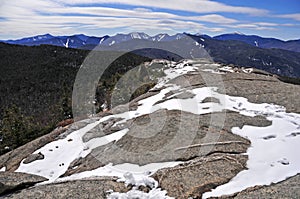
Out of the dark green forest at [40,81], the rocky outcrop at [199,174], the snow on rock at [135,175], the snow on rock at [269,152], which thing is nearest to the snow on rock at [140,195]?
the snow on rock at [135,175]

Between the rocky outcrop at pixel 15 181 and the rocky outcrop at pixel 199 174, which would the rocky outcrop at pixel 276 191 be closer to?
the rocky outcrop at pixel 199 174

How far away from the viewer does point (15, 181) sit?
39.8 ft

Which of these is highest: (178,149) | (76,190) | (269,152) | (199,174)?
(269,152)

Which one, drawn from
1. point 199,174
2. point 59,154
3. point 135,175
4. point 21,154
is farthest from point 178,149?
point 21,154

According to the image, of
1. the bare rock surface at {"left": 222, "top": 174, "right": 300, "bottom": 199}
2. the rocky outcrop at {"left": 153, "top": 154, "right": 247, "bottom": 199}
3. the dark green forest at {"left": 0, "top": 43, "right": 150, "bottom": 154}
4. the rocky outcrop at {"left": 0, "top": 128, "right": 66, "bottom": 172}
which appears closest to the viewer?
the bare rock surface at {"left": 222, "top": 174, "right": 300, "bottom": 199}

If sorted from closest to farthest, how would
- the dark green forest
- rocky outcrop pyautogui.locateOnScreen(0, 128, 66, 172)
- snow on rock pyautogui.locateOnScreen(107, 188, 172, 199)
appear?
snow on rock pyautogui.locateOnScreen(107, 188, 172, 199), rocky outcrop pyautogui.locateOnScreen(0, 128, 66, 172), the dark green forest

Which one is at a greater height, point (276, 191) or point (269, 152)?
point (269, 152)

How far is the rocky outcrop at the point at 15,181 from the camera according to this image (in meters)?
11.5

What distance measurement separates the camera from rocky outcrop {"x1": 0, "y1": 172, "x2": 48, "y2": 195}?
11480 millimetres

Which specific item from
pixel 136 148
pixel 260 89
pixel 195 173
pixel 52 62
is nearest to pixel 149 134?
pixel 136 148

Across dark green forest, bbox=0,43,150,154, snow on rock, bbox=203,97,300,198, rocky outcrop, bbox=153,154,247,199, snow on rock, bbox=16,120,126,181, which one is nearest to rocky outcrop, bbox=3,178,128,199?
rocky outcrop, bbox=153,154,247,199

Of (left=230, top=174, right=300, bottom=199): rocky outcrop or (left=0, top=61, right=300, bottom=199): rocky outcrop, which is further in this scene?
(left=0, top=61, right=300, bottom=199): rocky outcrop

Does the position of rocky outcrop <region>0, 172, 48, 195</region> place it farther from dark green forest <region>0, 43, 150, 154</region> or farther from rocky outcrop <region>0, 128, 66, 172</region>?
dark green forest <region>0, 43, 150, 154</region>

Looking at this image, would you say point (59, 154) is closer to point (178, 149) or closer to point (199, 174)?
point (178, 149)
